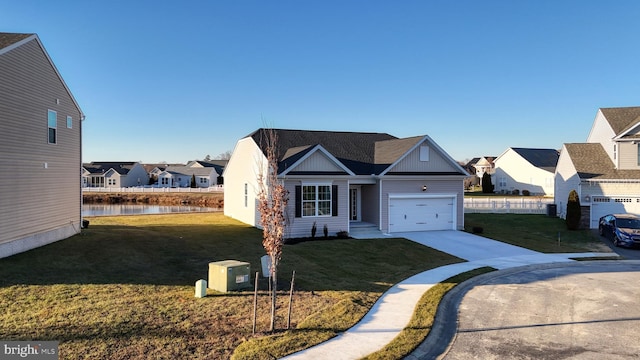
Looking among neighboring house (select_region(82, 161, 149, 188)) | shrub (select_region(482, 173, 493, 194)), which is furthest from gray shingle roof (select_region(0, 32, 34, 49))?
neighboring house (select_region(82, 161, 149, 188))

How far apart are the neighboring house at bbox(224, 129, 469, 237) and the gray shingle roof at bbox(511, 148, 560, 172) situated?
3140cm

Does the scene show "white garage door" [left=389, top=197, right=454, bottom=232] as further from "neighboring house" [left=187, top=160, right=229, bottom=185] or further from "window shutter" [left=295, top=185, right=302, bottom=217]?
"neighboring house" [left=187, top=160, right=229, bottom=185]

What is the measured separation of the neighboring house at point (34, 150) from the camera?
45.1ft

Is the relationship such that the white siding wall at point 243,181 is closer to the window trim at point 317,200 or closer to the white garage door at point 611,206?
the window trim at point 317,200

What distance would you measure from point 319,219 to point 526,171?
128 ft

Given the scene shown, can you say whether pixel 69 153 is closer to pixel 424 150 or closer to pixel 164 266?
pixel 164 266

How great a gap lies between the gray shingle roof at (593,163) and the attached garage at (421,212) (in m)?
10.4

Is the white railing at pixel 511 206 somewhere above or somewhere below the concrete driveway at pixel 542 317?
above

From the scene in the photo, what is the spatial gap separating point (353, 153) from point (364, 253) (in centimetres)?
955

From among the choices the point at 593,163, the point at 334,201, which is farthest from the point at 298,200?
the point at 593,163

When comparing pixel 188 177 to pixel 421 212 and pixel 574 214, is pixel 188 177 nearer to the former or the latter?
pixel 421 212

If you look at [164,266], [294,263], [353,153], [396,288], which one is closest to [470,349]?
[396,288]

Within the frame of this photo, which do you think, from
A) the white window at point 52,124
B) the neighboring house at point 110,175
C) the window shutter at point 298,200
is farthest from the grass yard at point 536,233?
the neighboring house at point 110,175

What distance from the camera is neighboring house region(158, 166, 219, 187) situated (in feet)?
268
